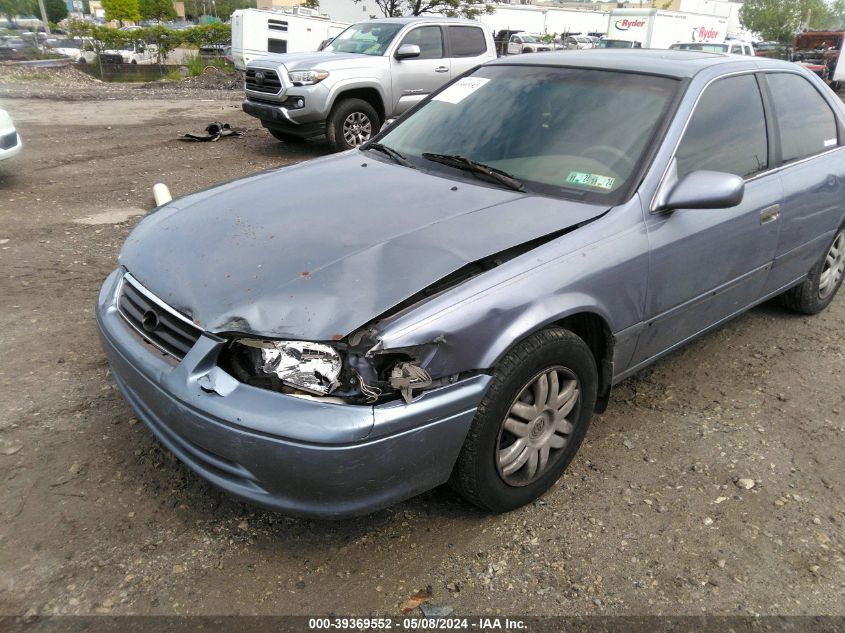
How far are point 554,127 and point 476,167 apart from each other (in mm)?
437

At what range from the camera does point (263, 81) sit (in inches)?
362

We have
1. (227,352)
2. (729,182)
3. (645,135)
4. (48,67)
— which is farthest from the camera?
(48,67)

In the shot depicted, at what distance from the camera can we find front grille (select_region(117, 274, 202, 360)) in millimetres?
2322

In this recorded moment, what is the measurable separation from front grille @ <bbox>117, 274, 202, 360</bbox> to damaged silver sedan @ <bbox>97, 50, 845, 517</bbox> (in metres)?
0.01

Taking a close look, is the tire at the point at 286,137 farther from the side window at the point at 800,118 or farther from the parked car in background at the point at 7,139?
the side window at the point at 800,118

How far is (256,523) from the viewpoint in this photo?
2.56 m

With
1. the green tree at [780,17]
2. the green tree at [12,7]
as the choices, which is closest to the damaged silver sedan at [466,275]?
the green tree at [12,7]

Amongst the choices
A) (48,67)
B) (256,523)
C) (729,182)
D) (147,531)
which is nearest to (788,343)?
(729,182)

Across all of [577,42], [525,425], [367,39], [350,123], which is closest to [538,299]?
[525,425]

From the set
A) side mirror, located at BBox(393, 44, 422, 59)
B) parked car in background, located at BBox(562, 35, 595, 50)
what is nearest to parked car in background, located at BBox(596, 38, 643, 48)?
parked car in background, located at BBox(562, 35, 595, 50)

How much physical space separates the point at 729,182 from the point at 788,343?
1998 mm

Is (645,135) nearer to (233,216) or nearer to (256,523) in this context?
(233,216)

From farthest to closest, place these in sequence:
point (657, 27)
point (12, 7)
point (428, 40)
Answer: point (12, 7), point (657, 27), point (428, 40)

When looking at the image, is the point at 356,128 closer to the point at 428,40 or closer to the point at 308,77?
the point at 308,77
